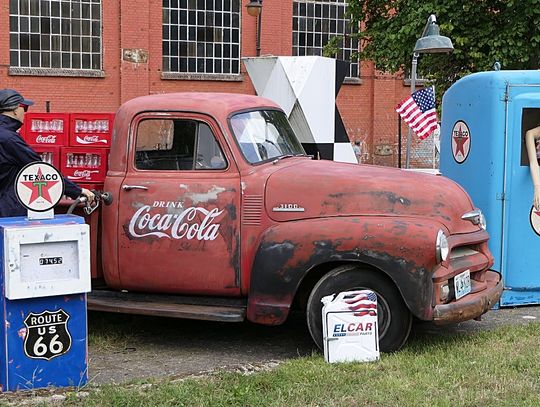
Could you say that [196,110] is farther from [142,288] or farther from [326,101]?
[326,101]

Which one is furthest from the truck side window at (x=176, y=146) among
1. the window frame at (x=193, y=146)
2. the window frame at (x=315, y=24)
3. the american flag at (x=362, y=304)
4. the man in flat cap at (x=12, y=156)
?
the window frame at (x=315, y=24)

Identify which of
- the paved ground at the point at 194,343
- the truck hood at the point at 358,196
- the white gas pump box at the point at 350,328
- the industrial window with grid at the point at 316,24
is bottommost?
the paved ground at the point at 194,343

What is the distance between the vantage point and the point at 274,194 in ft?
20.0

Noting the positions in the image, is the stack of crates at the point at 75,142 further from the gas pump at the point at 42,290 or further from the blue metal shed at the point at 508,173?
the blue metal shed at the point at 508,173

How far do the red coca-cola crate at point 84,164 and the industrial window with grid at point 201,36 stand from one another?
16.6 metres

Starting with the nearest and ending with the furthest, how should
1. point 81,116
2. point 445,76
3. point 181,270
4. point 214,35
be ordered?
point 181,270 < point 81,116 < point 445,76 < point 214,35

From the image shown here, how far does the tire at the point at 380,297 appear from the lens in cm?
583

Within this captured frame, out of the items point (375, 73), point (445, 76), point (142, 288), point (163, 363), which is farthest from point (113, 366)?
point (375, 73)

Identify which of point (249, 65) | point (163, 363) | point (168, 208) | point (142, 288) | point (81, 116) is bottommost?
point (163, 363)

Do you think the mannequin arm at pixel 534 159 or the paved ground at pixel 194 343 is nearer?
the paved ground at pixel 194 343

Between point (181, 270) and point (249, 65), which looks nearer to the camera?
point (181, 270)

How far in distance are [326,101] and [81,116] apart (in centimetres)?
669

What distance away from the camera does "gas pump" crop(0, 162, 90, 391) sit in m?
4.93

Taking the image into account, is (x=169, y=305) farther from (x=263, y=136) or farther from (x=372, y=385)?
(x=372, y=385)
